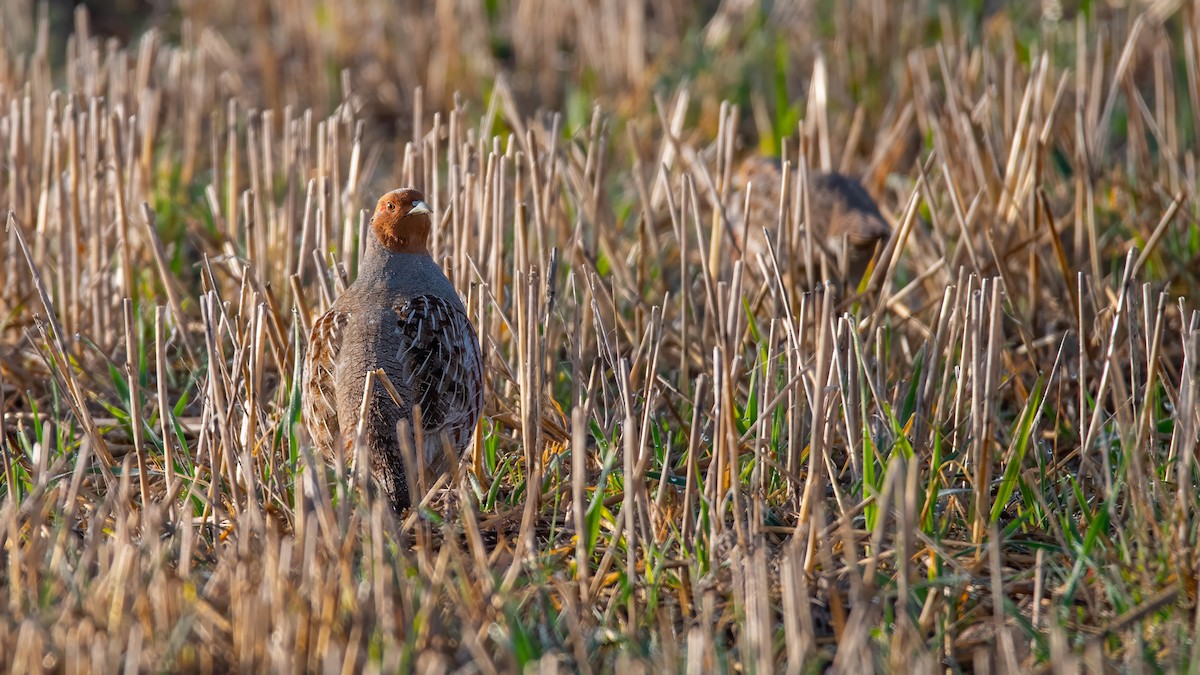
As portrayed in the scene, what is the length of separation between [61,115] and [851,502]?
3.17 metres

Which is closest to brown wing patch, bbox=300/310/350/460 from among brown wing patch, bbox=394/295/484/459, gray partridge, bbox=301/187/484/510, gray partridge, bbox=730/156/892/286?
gray partridge, bbox=301/187/484/510

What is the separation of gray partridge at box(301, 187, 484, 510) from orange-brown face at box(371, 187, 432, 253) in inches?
0.6

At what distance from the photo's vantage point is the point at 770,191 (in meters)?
5.41

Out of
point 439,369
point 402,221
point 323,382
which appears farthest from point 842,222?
point 323,382

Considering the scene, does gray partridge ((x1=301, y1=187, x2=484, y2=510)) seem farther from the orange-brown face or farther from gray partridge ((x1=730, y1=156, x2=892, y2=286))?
gray partridge ((x1=730, y1=156, x2=892, y2=286))

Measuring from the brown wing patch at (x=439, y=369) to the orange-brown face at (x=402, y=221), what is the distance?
0.19 meters

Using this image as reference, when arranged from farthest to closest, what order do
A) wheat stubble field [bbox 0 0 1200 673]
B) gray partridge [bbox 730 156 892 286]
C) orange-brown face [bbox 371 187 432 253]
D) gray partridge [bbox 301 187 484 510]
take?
gray partridge [bbox 730 156 892 286]
orange-brown face [bbox 371 187 432 253]
gray partridge [bbox 301 187 484 510]
wheat stubble field [bbox 0 0 1200 673]

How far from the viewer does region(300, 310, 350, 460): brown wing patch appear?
308 cm

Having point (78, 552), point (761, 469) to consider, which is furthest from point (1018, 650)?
point (78, 552)

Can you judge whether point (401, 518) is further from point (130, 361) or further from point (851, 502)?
point (851, 502)

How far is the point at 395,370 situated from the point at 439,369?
0.34 ft

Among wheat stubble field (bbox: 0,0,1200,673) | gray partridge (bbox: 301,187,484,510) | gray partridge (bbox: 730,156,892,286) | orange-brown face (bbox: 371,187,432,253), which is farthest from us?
gray partridge (bbox: 730,156,892,286)

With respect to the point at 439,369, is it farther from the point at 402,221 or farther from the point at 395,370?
the point at 402,221

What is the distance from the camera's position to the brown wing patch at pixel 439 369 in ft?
10.1
